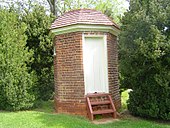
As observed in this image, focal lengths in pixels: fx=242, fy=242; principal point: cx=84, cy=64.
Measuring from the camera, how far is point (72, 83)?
385 inches

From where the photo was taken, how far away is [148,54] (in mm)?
8117

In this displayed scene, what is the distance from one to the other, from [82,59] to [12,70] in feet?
10.7

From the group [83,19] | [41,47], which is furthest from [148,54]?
[41,47]

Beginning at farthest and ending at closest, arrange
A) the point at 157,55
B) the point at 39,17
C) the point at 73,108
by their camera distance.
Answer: the point at 39,17 → the point at 73,108 → the point at 157,55

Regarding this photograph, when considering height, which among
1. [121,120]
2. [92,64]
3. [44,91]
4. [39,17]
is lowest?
[121,120]

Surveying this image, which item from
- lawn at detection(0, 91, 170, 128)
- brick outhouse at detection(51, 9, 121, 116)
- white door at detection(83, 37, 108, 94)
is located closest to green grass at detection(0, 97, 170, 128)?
lawn at detection(0, 91, 170, 128)

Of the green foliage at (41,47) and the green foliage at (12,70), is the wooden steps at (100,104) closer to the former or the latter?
the green foliage at (12,70)

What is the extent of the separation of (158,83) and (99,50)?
2.90 meters

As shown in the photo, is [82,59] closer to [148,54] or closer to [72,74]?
[72,74]

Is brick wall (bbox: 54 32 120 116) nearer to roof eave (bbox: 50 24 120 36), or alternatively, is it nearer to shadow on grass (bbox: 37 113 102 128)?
roof eave (bbox: 50 24 120 36)

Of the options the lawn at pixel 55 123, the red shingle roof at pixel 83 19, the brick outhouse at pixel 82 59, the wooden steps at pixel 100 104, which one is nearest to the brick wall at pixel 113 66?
the brick outhouse at pixel 82 59

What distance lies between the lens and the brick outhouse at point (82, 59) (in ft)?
31.6

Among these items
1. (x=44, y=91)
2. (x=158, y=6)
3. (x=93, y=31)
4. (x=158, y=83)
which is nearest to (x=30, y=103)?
(x=44, y=91)

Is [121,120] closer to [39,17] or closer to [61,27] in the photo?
[61,27]
